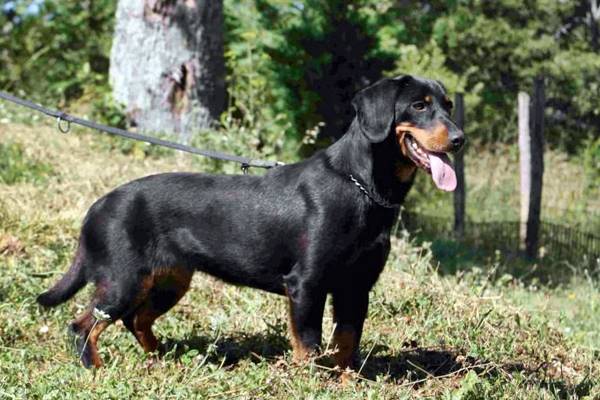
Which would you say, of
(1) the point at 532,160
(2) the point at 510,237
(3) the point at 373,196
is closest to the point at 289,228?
(3) the point at 373,196

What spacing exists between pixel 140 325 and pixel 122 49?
5.67 metres

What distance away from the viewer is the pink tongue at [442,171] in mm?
4332

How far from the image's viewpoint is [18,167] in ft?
27.6

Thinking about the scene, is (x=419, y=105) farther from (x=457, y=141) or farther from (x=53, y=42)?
(x=53, y=42)

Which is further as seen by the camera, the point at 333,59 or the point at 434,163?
the point at 333,59

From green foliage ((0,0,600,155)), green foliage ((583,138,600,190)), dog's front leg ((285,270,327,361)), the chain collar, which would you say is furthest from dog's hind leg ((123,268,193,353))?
green foliage ((583,138,600,190))

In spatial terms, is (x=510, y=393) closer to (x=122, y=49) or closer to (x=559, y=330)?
(x=559, y=330)

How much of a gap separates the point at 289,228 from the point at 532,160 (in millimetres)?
6660

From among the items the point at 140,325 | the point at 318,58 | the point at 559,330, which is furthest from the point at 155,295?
the point at 318,58

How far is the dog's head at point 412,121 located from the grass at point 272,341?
3.49ft

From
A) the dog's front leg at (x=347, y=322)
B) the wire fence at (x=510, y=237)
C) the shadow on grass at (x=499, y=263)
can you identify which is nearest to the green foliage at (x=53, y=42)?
the wire fence at (x=510, y=237)

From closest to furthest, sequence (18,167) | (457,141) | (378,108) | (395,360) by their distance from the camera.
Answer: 1. (457,141)
2. (378,108)
3. (395,360)
4. (18,167)

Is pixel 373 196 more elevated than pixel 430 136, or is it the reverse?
pixel 430 136

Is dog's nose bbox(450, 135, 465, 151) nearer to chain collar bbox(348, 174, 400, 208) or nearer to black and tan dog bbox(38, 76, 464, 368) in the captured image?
black and tan dog bbox(38, 76, 464, 368)
